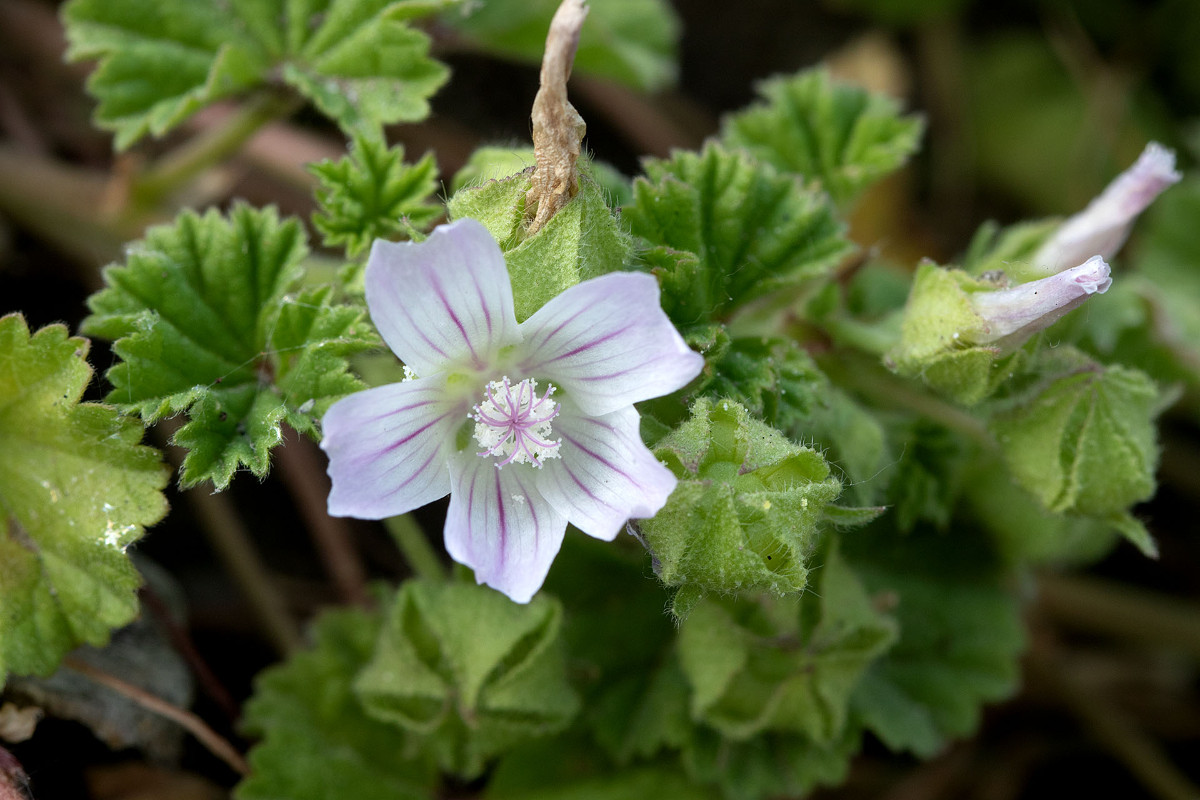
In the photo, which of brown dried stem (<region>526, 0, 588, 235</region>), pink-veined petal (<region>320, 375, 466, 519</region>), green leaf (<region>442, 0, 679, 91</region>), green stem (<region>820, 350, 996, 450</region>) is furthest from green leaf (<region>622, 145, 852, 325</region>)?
green leaf (<region>442, 0, 679, 91</region>)

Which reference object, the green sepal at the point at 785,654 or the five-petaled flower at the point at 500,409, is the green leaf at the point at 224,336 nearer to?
the five-petaled flower at the point at 500,409

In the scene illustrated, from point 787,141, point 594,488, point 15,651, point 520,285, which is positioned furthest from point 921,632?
point 15,651

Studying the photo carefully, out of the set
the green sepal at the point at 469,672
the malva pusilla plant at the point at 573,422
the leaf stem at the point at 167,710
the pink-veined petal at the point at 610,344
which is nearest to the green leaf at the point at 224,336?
the malva pusilla plant at the point at 573,422

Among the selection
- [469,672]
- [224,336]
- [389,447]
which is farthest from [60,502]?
[469,672]

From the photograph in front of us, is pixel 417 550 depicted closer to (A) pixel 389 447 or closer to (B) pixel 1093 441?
(A) pixel 389 447

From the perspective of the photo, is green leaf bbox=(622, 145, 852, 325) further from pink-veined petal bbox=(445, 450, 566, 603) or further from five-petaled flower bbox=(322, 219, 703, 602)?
pink-veined petal bbox=(445, 450, 566, 603)
